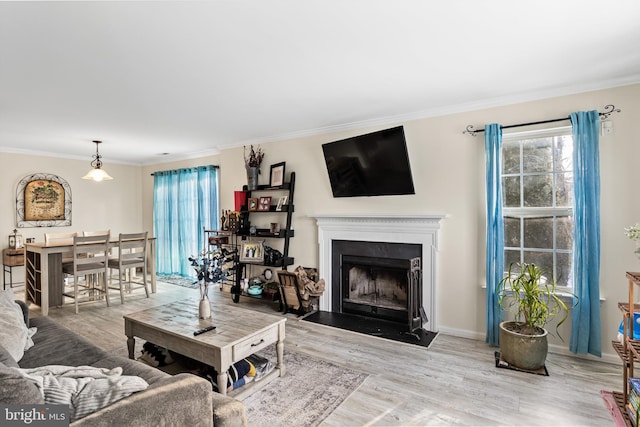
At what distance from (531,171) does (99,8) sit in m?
3.46

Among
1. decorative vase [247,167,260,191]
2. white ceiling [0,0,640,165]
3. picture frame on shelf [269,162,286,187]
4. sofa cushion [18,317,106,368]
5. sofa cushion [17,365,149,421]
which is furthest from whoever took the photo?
decorative vase [247,167,260,191]

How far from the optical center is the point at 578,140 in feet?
8.90

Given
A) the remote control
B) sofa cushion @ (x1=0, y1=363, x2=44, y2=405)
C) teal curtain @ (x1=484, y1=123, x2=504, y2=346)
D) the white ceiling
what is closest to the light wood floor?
teal curtain @ (x1=484, y1=123, x2=504, y2=346)

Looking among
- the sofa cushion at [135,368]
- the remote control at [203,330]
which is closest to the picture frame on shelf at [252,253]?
the remote control at [203,330]

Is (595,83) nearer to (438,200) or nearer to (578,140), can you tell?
(578,140)

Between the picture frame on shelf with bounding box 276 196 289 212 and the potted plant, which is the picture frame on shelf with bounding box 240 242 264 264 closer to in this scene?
the picture frame on shelf with bounding box 276 196 289 212

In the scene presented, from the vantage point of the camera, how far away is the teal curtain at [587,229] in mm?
2646

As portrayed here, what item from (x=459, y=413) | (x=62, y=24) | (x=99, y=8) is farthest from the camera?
(x=459, y=413)

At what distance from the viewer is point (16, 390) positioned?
99 centimetres

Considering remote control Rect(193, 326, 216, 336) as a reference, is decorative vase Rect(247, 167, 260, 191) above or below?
above

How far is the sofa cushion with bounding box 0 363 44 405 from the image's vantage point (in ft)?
3.18

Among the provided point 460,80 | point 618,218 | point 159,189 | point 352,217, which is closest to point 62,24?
point 460,80

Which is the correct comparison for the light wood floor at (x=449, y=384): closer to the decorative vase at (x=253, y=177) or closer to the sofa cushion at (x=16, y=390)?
the sofa cushion at (x=16, y=390)

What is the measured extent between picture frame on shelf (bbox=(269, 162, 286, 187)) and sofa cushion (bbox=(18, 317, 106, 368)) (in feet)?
9.03
